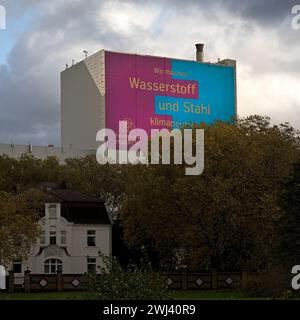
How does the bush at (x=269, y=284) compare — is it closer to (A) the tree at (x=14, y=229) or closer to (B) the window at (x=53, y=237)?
(A) the tree at (x=14, y=229)

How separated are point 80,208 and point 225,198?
22531 millimetres

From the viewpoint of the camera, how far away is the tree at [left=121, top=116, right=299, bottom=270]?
59062 millimetres

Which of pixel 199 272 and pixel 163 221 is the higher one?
pixel 163 221

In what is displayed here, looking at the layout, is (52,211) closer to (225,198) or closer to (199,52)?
(225,198)

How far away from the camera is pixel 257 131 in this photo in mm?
64188

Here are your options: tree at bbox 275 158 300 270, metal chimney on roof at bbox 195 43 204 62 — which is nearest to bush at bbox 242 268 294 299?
tree at bbox 275 158 300 270

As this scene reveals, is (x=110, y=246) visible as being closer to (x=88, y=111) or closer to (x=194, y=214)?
(x=194, y=214)

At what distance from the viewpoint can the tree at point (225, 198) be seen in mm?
59062

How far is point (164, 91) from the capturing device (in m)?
140

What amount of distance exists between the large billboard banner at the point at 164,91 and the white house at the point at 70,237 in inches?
2150

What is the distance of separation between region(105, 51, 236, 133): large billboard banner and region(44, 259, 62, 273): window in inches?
2352

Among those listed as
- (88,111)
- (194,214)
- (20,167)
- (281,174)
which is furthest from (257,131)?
(88,111)

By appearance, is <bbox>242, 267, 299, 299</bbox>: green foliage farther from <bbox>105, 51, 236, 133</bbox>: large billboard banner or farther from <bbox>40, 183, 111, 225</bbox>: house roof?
<bbox>105, 51, 236, 133</bbox>: large billboard banner

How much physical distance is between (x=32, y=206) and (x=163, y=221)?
10984mm
